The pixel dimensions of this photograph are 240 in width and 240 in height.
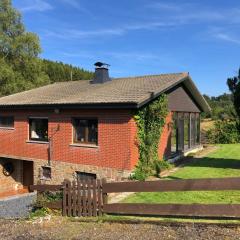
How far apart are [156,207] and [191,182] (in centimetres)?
100

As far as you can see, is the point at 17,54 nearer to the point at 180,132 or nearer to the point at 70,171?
the point at 180,132

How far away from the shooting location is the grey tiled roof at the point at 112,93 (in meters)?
16.2

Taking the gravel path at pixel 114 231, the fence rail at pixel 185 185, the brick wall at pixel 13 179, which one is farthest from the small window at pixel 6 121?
the fence rail at pixel 185 185

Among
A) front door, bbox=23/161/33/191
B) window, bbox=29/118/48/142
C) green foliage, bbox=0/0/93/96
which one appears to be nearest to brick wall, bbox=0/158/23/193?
front door, bbox=23/161/33/191

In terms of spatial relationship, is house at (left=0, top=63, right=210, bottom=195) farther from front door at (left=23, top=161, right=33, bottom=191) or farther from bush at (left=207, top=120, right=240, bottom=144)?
bush at (left=207, top=120, right=240, bottom=144)

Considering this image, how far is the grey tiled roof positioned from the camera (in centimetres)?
1620

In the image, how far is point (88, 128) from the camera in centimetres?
1738

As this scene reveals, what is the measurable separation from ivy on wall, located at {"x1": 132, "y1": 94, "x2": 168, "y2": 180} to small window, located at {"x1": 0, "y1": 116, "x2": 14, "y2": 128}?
28.7 feet

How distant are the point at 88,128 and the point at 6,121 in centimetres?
705

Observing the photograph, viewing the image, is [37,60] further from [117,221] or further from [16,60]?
[117,221]

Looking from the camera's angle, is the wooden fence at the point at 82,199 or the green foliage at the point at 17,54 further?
the green foliage at the point at 17,54

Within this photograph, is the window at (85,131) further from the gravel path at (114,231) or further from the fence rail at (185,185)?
the gravel path at (114,231)

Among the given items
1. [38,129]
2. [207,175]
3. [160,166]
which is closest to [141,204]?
[207,175]

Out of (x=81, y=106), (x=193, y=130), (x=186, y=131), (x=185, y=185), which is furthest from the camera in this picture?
(x=193, y=130)
